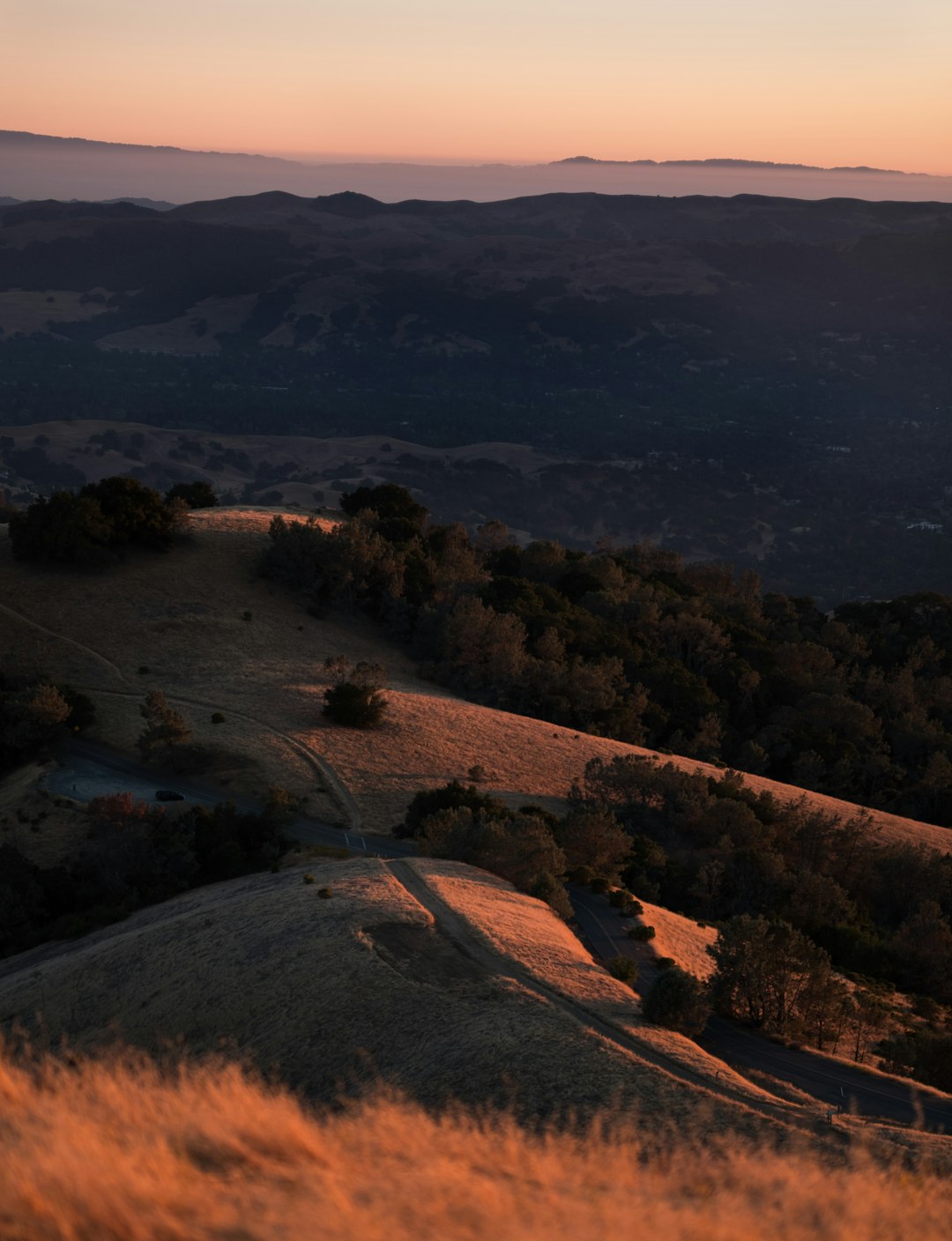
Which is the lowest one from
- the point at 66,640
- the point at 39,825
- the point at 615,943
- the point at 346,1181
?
the point at 39,825

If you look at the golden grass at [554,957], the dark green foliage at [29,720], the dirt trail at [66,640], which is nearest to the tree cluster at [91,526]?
the dirt trail at [66,640]

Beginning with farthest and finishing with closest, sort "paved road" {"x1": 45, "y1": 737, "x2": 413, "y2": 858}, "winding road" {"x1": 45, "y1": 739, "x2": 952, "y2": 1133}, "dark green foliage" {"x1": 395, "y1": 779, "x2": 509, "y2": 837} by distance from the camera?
"dark green foliage" {"x1": 395, "y1": 779, "x2": 509, "y2": 837} → "paved road" {"x1": 45, "y1": 737, "x2": 413, "y2": 858} → "winding road" {"x1": 45, "y1": 739, "x2": 952, "y2": 1133}

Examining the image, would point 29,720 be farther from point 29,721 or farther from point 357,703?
point 357,703

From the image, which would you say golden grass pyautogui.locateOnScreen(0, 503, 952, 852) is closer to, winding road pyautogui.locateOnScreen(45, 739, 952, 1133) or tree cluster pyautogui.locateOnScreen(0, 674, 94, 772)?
winding road pyautogui.locateOnScreen(45, 739, 952, 1133)

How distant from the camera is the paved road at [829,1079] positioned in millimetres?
16625

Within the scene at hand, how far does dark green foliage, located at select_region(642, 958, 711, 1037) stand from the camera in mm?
17703

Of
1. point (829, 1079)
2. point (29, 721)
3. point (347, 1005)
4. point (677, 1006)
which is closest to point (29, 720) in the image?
point (29, 721)

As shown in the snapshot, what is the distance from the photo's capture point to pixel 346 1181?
22.6 feet

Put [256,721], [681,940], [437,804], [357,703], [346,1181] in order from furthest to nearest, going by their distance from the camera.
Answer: [357,703], [256,721], [437,804], [681,940], [346,1181]

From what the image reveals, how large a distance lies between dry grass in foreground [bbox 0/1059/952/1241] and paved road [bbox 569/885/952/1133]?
844cm

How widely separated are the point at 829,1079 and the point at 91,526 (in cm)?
4604

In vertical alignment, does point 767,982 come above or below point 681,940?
above

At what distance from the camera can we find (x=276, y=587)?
190 ft

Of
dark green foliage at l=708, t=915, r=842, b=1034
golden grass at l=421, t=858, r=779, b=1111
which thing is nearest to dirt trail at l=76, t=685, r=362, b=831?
golden grass at l=421, t=858, r=779, b=1111
